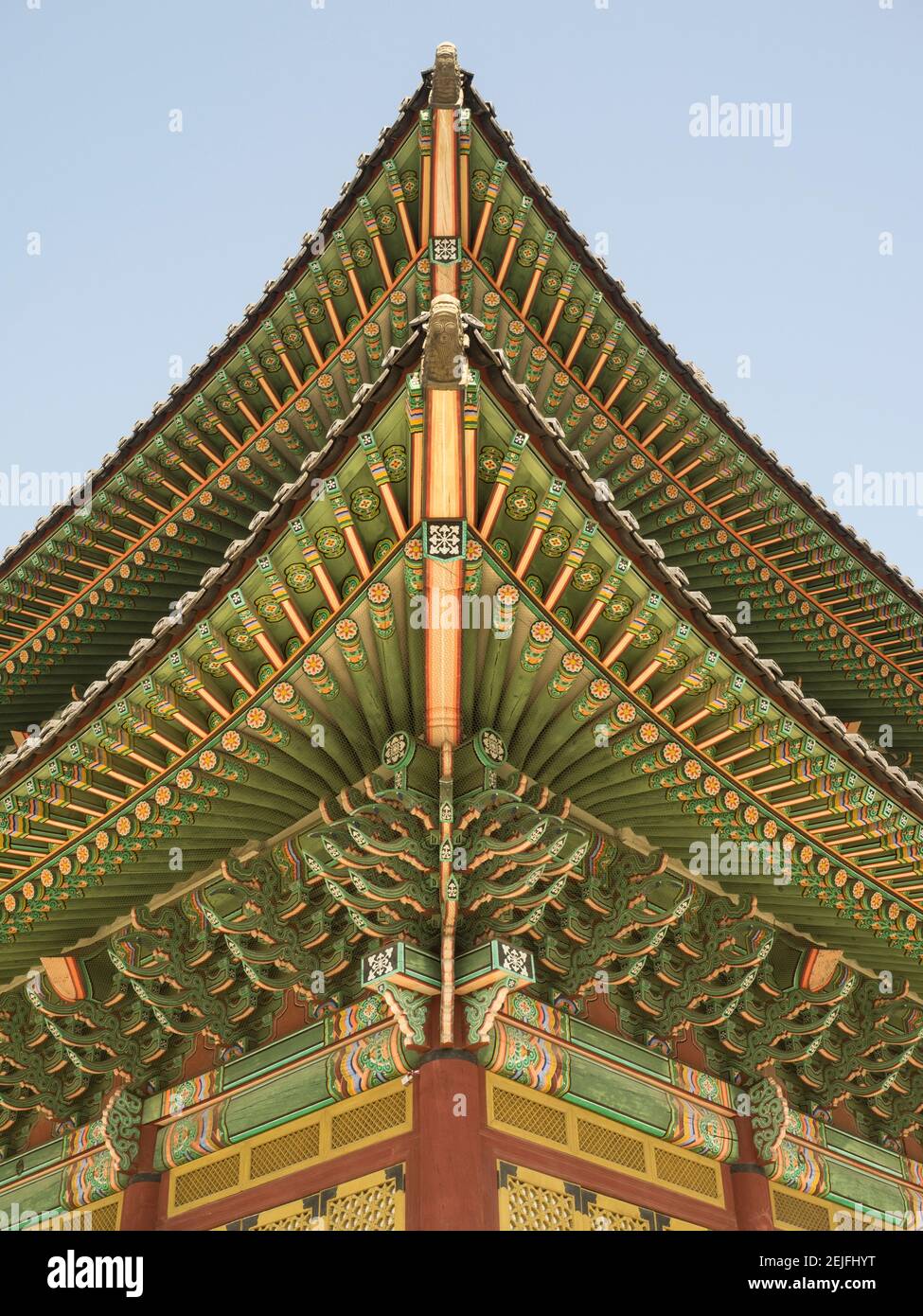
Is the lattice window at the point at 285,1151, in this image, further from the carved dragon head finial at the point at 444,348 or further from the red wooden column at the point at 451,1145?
the carved dragon head finial at the point at 444,348

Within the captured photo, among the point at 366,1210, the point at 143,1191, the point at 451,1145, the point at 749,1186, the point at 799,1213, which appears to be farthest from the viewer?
the point at 799,1213

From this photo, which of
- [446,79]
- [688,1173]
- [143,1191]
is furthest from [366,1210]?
[446,79]

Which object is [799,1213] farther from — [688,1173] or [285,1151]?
[285,1151]

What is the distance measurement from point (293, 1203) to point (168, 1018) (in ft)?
4.25

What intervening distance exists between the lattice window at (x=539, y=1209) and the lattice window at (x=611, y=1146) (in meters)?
0.34

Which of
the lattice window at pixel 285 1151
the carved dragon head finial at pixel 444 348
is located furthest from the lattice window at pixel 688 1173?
the carved dragon head finial at pixel 444 348

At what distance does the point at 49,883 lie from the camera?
691 centimetres

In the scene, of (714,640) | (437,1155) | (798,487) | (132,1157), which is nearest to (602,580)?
(714,640)

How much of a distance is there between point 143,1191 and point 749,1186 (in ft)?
10.3

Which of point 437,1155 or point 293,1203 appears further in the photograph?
point 293,1203

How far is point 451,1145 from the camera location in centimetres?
567

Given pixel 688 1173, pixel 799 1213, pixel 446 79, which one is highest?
pixel 446 79

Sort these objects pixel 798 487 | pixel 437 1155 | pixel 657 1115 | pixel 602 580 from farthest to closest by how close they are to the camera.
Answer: pixel 798 487 → pixel 657 1115 → pixel 602 580 → pixel 437 1155

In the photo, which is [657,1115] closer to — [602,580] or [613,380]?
[602,580]
